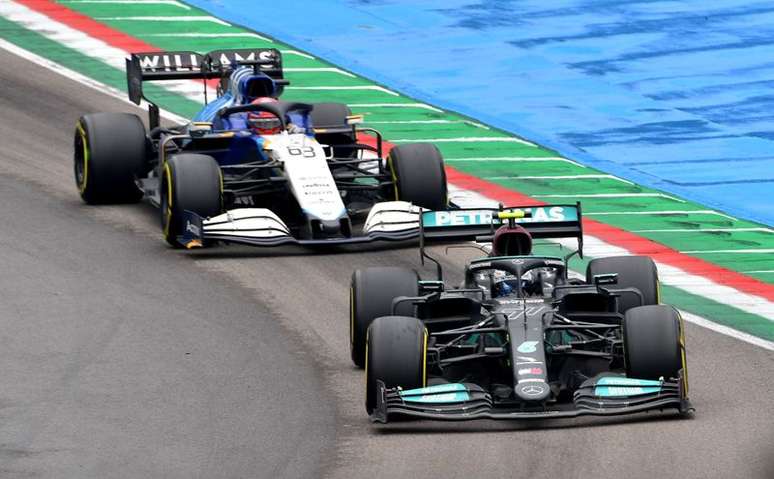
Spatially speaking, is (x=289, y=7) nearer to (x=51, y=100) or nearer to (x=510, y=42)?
(x=510, y=42)

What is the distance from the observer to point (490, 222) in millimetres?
17594

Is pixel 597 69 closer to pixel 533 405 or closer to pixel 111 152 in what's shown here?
pixel 111 152

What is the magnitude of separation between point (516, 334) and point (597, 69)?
1790 cm

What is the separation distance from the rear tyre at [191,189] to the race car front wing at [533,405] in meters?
7.15

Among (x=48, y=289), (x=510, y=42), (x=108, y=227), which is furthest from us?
(x=510, y=42)

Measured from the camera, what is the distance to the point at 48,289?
67.9 feet

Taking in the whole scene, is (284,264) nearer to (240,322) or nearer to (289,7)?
(240,322)

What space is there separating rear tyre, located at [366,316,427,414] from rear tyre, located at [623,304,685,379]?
5.27ft

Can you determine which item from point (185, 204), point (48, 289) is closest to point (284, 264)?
point (185, 204)

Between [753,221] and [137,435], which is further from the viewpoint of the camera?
[753,221]

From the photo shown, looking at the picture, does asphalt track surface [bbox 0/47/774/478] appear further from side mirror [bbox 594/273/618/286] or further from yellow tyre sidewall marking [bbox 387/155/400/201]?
side mirror [bbox 594/273/618/286]

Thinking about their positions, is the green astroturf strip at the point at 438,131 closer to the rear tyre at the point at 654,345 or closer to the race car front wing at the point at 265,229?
the race car front wing at the point at 265,229

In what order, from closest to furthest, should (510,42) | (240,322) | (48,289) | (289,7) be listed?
(240,322)
(48,289)
(510,42)
(289,7)

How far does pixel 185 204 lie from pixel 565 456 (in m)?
8.59
